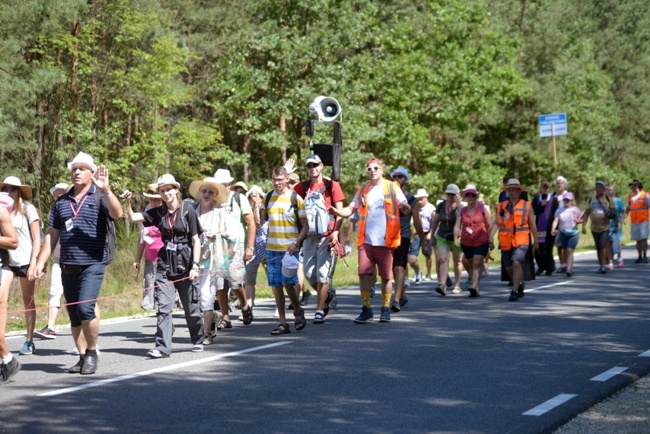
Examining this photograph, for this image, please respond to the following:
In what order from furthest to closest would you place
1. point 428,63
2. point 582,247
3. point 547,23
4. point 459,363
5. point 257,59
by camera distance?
point 547,23
point 428,63
point 257,59
point 582,247
point 459,363

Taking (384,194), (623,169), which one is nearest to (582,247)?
(384,194)

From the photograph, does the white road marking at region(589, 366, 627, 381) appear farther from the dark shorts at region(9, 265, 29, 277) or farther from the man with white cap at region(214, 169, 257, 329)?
the dark shorts at region(9, 265, 29, 277)

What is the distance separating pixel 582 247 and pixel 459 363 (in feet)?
79.5

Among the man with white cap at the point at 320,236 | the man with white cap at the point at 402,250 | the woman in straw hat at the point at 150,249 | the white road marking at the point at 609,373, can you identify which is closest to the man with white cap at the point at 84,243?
the woman in straw hat at the point at 150,249

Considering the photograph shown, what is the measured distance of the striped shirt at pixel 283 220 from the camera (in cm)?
1206

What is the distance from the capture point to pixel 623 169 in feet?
244

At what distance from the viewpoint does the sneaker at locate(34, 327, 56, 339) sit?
12211 millimetres

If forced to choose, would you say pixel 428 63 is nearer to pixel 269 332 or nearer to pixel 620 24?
pixel 269 332

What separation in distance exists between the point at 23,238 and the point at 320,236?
3.47 meters

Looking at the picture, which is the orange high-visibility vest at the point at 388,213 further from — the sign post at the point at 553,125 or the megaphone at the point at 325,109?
the sign post at the point at 553,125

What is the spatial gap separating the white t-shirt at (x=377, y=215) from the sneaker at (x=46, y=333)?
13.0 feet

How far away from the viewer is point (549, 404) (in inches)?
294

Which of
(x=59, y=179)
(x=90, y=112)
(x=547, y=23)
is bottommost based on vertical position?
(x=59, y=179)

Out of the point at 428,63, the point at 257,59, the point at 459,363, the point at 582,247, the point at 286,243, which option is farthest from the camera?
the point at 428,63
